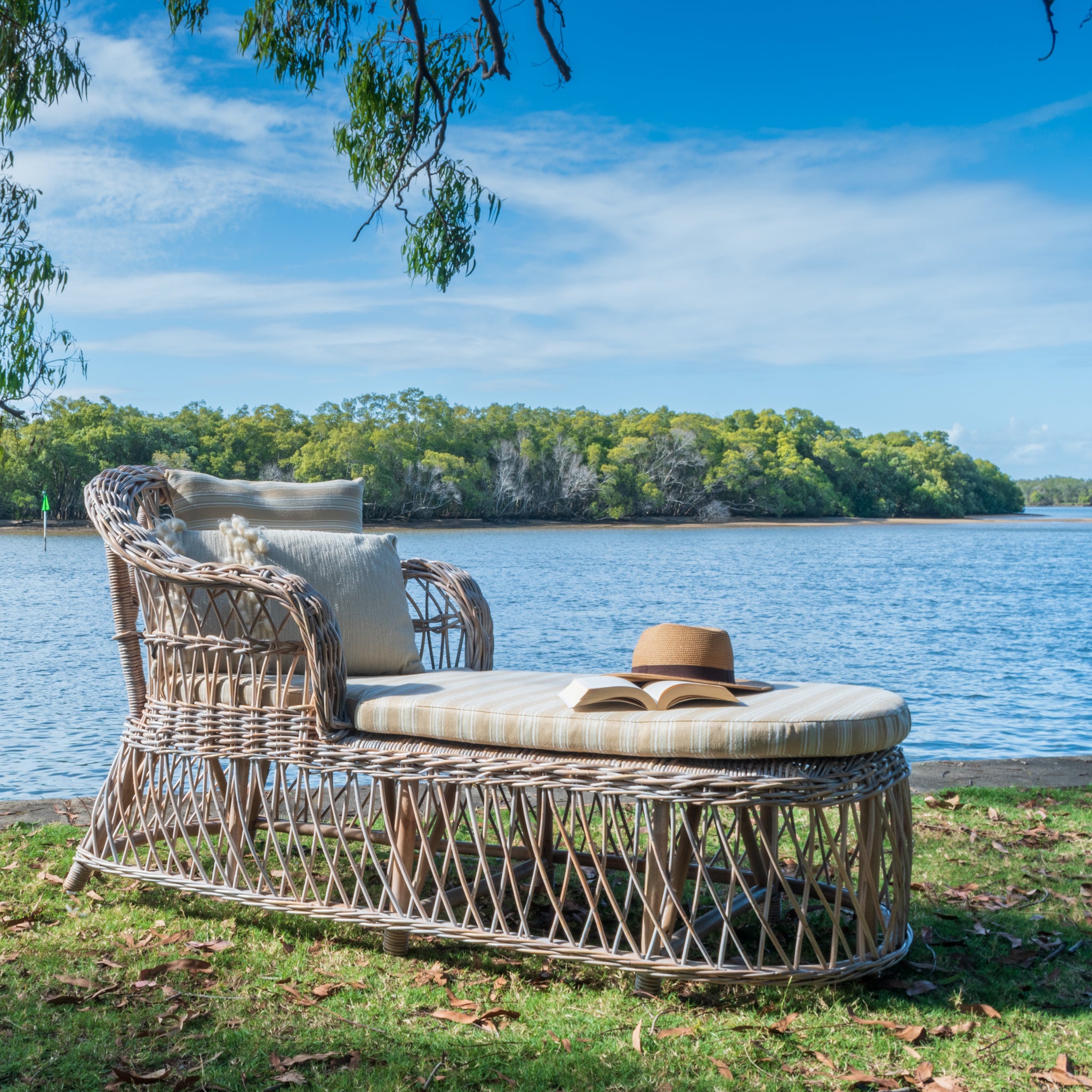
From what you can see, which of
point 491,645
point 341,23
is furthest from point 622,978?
point 341,23

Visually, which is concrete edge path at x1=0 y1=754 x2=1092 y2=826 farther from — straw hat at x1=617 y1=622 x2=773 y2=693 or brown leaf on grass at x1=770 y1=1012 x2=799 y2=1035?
brown leaf on grass at x1=770 y1=1012 x2=799 y2=1035

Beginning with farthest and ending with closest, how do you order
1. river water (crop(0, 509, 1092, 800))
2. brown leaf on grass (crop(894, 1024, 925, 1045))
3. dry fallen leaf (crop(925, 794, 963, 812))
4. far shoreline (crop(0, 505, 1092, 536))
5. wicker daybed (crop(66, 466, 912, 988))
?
1. far shoreline (crop(0, 505, 1092, 536))
2. river water (crop(0, 509, 1092, 800))
3. dry fallen leaf (crop(925, 794, 963, 812))
4. wicker daybed (crop(66, 466, 912, 988))
5. brown leaf on grass (crop(894, 1024, 925, 1045))

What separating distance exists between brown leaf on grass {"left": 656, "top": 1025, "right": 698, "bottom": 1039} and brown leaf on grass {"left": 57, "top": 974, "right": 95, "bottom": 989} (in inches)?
42.4

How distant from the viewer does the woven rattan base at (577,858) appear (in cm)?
183

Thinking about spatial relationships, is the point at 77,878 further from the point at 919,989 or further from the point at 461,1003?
the point at 919,989

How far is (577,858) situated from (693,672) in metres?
0.48

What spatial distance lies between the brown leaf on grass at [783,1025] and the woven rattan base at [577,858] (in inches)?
2.6

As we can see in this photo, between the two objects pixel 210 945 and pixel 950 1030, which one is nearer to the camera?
pixel 950 1030

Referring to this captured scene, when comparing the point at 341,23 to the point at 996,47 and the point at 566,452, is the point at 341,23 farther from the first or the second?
the point at 566,452

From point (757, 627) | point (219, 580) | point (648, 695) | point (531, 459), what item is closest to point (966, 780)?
point (648, 695)

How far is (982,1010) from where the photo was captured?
1857 mm

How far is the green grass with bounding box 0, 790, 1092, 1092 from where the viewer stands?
1.63 m

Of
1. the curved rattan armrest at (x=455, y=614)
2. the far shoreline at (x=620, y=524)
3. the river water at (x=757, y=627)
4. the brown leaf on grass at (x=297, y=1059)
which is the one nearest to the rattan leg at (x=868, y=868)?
the brown leaf on grass at (x=297, y=1059)

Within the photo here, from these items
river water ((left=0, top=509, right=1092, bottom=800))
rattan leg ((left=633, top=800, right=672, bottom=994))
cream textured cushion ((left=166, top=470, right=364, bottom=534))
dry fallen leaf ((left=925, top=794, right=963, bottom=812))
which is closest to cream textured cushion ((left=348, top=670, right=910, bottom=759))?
rattan leg ((left=633, top=800, right=672, bottom=994))
